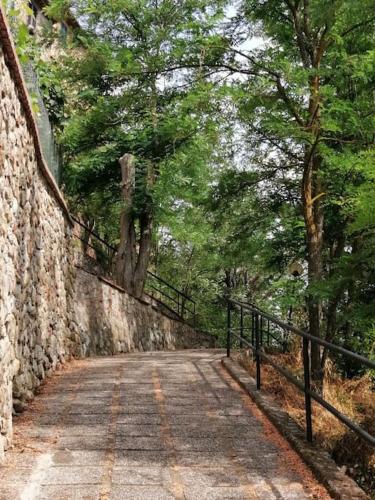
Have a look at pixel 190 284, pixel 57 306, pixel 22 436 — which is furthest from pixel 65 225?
pixel 190 284

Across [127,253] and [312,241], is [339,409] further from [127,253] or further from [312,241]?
[127,253]

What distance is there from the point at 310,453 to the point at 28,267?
141 inches

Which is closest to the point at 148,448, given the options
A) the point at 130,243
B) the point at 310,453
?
the point at 310,453

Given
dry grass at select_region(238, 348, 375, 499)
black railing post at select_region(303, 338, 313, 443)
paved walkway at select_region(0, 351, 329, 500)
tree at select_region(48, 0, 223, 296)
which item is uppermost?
tree at select_region(48, 0, 223, 296)

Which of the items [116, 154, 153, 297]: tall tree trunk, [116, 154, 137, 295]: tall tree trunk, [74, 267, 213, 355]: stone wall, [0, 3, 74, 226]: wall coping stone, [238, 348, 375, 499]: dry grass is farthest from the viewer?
[116, 154, 137, 295]: tall tree trunk

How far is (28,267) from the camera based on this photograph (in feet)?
20.2

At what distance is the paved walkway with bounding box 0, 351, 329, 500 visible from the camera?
364 cm

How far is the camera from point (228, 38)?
905 cm

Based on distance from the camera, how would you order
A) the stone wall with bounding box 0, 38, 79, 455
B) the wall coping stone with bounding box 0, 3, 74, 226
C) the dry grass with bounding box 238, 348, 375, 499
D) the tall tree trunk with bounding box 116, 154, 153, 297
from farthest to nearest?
the tall tree trunk with bounding box 116, 154, 153, 297 < the dry grass with bounding box 238, 348, 375, 499 < the stone wall with bounding box 0, 38, 79, 455 < the wall coping stone with bounding box 0, 3, 74, 226

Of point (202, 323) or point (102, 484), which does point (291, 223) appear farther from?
point (202, 323)

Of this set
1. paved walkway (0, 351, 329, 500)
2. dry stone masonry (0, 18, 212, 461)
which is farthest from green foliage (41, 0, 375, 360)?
dry stone masonry (0, 18, 212, 461)

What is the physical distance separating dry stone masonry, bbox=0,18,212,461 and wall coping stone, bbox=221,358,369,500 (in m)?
2.31

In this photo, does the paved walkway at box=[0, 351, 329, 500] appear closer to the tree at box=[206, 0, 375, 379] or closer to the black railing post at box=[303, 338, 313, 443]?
the black railing post at box=[303, 338, 313, 443]

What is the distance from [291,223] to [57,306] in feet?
17.1
